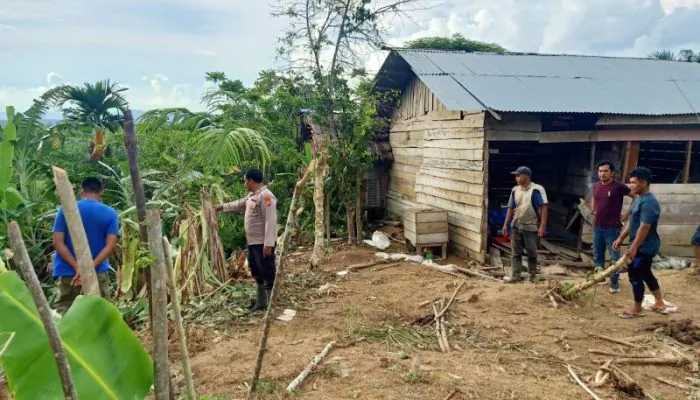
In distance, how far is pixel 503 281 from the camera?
278 inches

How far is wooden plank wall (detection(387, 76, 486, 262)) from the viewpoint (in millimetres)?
8055

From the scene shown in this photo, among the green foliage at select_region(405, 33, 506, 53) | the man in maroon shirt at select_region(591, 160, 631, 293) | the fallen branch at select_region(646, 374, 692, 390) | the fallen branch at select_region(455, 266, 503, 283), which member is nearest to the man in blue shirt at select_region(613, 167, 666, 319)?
the man in maroon shirt at select_region(591, 160, 631, 293)

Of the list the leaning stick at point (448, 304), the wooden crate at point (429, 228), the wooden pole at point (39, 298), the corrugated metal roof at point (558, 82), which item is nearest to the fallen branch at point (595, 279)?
the leaning stick at point (448, 304)

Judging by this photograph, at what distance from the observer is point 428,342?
4.70 metres

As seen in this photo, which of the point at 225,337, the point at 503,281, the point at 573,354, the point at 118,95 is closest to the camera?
the point at 573,354

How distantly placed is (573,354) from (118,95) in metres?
10.8

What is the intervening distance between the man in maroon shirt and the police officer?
13.7 ft

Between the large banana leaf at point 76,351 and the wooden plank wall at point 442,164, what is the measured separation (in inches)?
271

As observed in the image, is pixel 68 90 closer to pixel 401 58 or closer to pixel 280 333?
pixel 401 58

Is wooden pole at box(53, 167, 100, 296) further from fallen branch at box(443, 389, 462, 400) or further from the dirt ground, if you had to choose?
fallen branch at box(443, 389, 462, 400)

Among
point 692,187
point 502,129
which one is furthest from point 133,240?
point 692,187

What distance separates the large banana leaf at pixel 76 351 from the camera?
1582 mm

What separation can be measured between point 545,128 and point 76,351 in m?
8.39

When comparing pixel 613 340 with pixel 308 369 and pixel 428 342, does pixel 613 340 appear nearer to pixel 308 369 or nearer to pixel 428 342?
pixel 428 342
